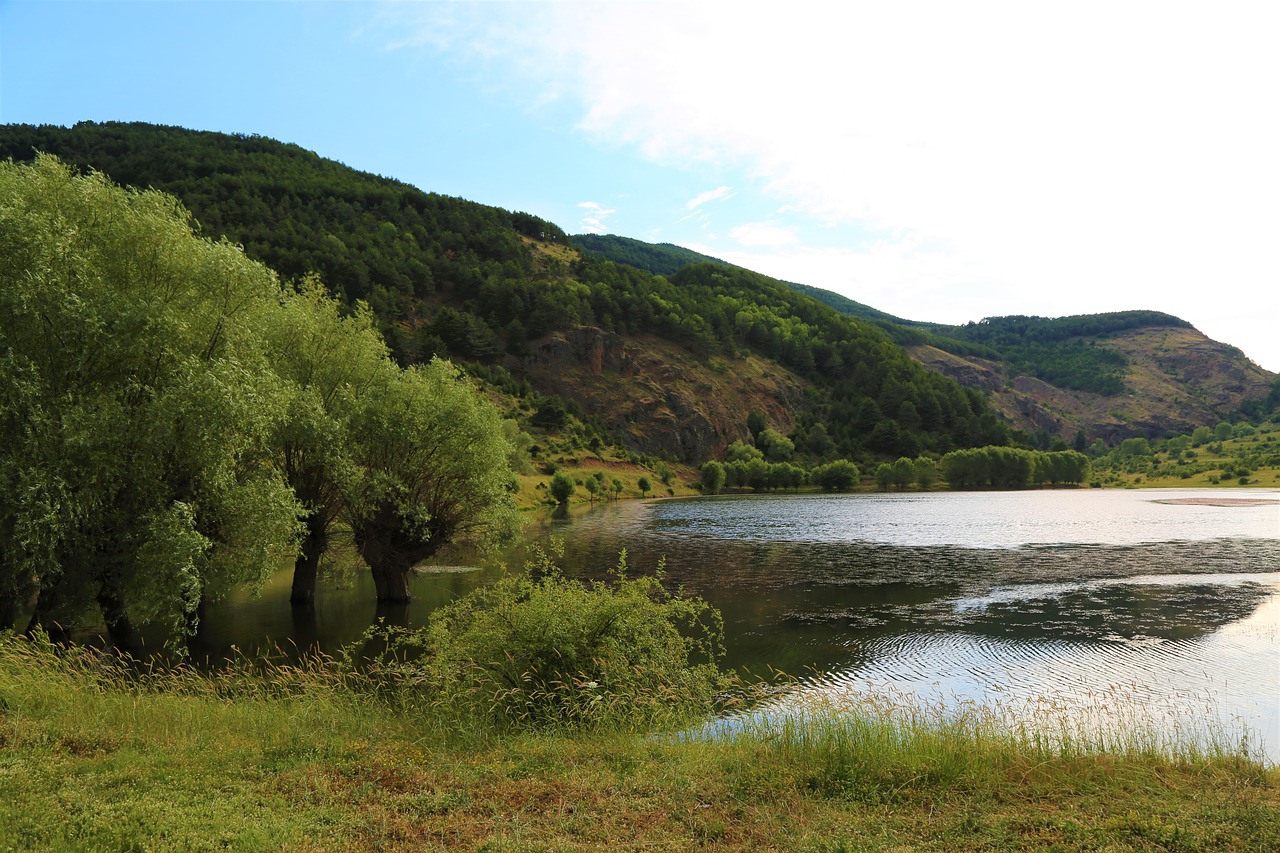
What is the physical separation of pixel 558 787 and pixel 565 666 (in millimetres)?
4852

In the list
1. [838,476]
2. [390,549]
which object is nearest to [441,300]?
[838,476]

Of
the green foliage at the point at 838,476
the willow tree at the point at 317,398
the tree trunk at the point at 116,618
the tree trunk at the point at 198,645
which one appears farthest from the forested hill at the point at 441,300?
the tree trunk at the point at 116,618

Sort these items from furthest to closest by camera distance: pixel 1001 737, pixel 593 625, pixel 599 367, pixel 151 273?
pixel 599 367
pixel 151 273
pixel 593 625
pixel 1001 737

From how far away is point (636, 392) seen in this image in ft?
606

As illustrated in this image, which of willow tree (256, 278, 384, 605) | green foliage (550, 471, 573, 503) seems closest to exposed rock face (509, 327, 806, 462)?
green foliage (550, 471, 573, 503)

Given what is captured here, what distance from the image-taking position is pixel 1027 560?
160ft

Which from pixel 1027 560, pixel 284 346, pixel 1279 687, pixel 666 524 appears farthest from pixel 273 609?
pixel 666 524

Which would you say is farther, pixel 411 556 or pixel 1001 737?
pixel 411 556

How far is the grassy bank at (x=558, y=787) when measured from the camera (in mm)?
7723

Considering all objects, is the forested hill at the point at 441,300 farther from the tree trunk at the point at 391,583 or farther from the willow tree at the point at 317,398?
the willow tree at the point at 317,398

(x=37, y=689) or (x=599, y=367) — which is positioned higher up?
(x=599, y=367)

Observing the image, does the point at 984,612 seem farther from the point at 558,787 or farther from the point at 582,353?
the point at 582,353

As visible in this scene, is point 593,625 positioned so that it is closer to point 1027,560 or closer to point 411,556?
point 411,556

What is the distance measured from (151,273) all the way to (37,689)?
12.2 meters
